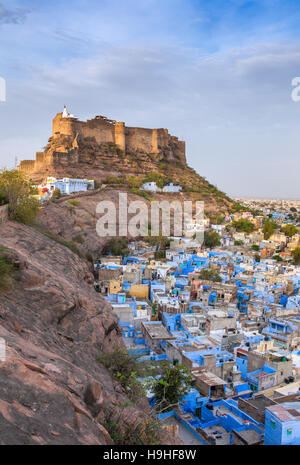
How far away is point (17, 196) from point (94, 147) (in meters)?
26.5

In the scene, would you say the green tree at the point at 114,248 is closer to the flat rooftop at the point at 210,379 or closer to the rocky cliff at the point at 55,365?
the flat rooftop at the point at 210,379

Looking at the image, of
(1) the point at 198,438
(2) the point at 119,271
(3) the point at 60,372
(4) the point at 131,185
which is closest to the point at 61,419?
(3) the point at 60,372

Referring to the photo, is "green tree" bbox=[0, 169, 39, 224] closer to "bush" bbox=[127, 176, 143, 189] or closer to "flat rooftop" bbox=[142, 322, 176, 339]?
"flat rooftop" bbox=[142, 322, 176, 339]

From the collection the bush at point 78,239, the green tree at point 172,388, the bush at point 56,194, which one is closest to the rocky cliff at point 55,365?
the green tree at point 172,388

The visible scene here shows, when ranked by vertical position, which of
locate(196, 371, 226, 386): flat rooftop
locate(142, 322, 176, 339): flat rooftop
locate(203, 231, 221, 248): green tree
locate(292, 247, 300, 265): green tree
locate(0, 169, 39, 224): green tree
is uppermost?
locate(0, 169, 39, 224): green tree

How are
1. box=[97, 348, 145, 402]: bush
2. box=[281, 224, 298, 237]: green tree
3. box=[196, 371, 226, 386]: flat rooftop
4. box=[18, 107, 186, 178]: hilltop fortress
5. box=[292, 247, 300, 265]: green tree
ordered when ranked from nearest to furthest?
1. box=[97, 348, 145, 402]: bush
2. box=[196, 371, 226, 386]: flat rooftop
3. box=[292, 247, 300, 265]: green tree
4. box=[18, 107, 186, 178]: hilltop fortress
5. box=[281, 224, 298, 237]: green tree

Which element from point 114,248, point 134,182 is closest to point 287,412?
point 114,248

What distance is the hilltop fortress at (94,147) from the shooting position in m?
32.5

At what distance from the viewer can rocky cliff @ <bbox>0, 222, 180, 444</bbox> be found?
8.52 ft

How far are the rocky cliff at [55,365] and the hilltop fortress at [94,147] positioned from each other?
25.6 metres

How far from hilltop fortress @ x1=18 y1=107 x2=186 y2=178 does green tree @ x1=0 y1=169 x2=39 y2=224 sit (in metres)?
18.9

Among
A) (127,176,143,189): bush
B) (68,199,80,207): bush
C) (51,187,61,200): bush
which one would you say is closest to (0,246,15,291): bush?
(68,199,80,207): bush

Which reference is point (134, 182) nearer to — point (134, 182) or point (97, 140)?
point (134, 182)

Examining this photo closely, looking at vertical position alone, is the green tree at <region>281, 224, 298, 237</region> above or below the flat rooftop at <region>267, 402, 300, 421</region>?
above
